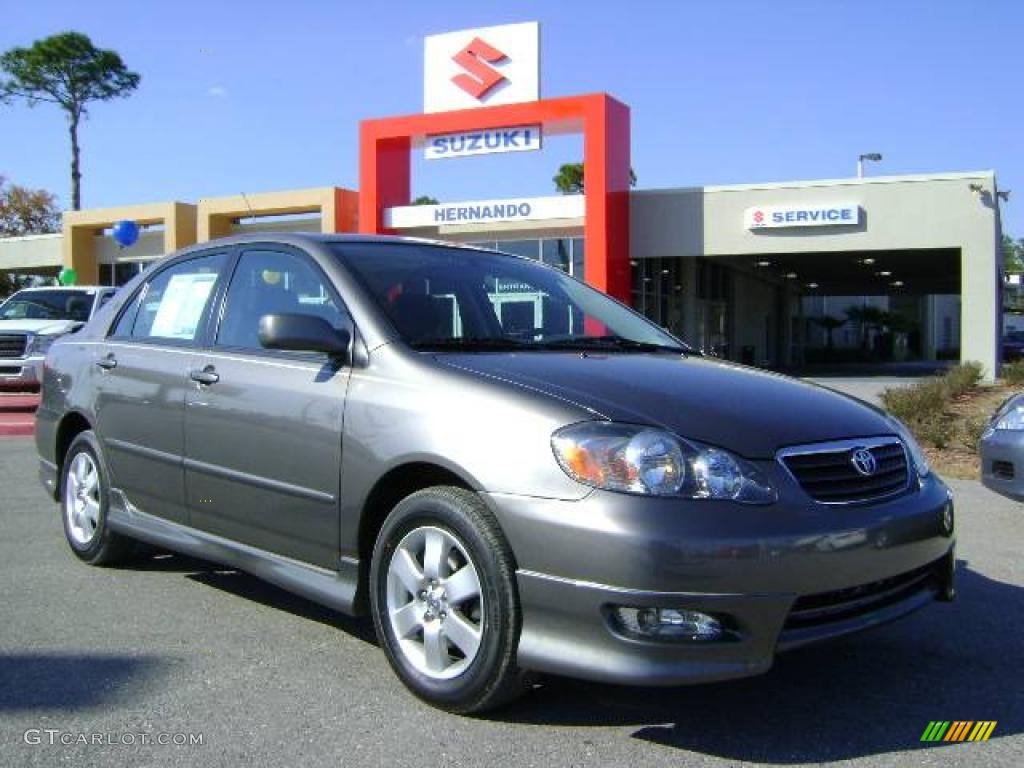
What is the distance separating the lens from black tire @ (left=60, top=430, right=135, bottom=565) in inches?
209

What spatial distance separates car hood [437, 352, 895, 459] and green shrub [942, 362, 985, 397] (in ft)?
41.2

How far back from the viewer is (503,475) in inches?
129

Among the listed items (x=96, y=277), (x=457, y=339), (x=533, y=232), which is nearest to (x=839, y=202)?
(x=533, y=232)

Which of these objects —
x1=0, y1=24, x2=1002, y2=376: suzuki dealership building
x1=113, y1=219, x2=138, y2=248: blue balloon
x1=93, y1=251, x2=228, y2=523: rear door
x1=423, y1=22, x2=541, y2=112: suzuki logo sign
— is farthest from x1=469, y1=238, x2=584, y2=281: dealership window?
x1=93, y1=251, x2=228, y2=523: rear door

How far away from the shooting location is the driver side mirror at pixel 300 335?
3.82 metres

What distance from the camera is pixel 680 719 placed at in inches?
136

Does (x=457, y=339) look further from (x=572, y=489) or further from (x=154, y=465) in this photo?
(x=154, y=465)

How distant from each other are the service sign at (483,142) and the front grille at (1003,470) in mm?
18355

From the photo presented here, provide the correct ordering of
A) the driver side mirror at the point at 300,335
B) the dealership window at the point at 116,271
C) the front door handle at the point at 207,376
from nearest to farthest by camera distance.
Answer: the driver side mirror at the point at 300,335, the front door handle at the point at 207,376, the dealership window at the point at 116,271

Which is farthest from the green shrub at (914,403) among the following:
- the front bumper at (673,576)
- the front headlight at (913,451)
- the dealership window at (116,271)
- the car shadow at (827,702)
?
the dealership window at (116,271)

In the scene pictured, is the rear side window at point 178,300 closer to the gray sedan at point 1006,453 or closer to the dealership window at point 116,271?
the gray sedan at point 1006,453

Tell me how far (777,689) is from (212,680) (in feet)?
7.00

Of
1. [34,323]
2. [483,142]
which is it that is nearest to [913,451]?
[34,323]
